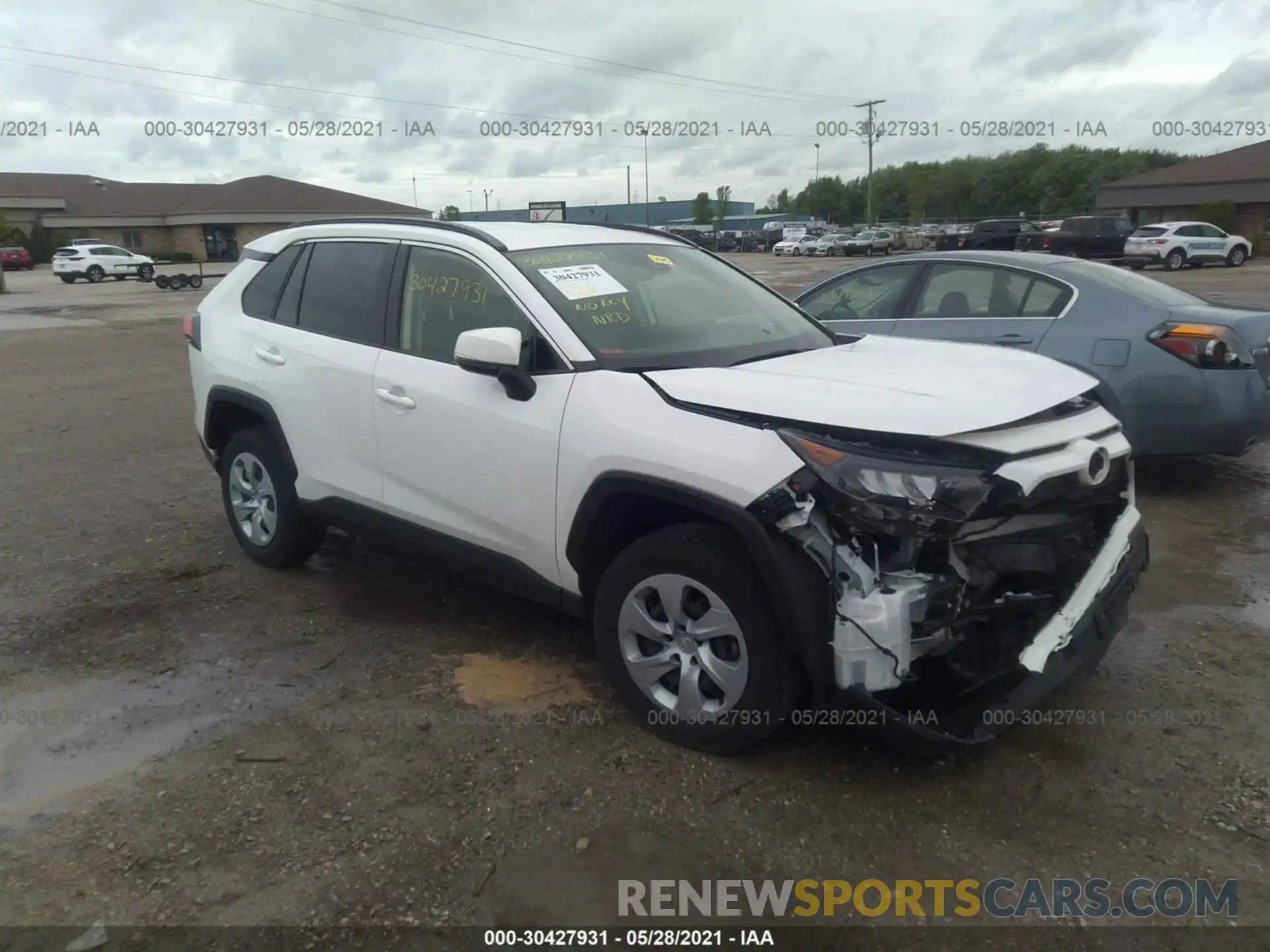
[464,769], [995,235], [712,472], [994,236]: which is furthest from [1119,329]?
[995,235]

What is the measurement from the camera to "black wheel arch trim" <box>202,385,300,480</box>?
15.8ft

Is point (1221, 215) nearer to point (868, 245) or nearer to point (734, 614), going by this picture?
point (868, 245)

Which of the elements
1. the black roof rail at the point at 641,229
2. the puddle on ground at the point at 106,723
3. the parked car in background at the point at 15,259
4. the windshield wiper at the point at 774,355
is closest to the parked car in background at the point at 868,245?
the parked car in background at the point at 15,259

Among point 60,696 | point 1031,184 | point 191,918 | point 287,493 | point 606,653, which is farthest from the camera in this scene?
point 1031,184

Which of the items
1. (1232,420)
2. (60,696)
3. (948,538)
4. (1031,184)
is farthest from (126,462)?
(1031,184)

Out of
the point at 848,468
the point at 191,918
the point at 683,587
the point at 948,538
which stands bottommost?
the point at 191,918

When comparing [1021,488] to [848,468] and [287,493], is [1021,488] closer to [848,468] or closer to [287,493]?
[848,468]

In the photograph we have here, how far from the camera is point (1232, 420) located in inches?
220

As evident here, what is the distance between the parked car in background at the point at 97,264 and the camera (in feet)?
134

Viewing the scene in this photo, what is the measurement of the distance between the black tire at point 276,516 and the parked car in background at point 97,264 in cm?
4098

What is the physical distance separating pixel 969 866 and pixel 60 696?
11.6 feet

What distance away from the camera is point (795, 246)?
2122 inches

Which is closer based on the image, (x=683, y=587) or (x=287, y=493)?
(x=683, y=587)

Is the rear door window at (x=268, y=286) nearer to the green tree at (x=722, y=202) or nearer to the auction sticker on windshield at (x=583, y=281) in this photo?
the auction sticker on windshield at (x=583, y=281)
